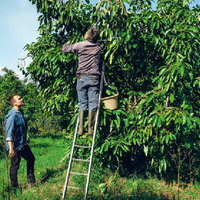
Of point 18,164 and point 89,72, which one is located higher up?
point 89,72

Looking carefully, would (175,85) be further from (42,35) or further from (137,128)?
(42,35)

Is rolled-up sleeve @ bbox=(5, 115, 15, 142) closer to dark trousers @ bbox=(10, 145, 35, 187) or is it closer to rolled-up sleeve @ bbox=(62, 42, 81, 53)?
dark trousers @ bbox=(10, 145, 35, 187)

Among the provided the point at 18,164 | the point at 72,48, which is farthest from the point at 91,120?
the point at 18,164

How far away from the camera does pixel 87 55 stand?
454cm

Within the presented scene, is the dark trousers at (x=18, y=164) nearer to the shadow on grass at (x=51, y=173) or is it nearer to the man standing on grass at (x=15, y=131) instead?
the man standing on grass at (x=15, y=131)

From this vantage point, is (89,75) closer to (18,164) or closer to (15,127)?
(15,127)

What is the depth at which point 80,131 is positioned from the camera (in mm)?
4637

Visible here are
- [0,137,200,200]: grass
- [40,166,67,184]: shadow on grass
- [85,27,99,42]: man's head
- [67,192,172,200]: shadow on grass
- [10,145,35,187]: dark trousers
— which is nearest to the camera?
[67,192,172,200]: shadow on grass

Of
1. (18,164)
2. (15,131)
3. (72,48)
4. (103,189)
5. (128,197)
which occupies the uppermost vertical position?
(72,48)

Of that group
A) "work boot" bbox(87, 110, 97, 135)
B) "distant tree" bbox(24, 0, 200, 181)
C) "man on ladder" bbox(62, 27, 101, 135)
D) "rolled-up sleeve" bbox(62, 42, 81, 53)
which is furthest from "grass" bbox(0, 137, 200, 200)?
"rolled-up sleeve" bbox(62, 42, 81, 53)

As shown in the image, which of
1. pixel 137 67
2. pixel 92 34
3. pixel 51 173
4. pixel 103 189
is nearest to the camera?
pixel 103 189

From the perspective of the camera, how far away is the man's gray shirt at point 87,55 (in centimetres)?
455

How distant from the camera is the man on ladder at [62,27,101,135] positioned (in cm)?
455

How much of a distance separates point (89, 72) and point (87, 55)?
298mm
